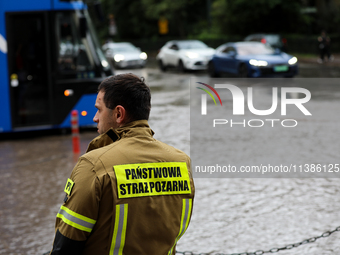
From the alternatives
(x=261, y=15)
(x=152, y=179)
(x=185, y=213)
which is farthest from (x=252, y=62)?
(x=261, y=15)

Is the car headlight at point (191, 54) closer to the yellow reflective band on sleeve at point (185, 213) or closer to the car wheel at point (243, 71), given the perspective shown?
the car wheel at point (243, 71)

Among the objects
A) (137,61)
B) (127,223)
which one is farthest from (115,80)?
(137,61)

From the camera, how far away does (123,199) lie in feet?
7.69

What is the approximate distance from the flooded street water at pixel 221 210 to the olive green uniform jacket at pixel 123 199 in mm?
2826

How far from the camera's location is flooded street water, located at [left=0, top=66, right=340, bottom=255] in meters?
5.39

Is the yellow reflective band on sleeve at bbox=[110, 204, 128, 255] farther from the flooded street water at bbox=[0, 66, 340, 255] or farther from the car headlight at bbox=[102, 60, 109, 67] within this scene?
the car headlight at bbox=[102, 60, 109, 67]

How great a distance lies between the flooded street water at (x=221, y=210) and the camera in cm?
539

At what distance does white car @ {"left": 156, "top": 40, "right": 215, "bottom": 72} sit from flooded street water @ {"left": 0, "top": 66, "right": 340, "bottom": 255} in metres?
17.9

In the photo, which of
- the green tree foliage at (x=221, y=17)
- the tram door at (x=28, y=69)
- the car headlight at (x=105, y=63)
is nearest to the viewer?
the tram door at (x=28, y=69)

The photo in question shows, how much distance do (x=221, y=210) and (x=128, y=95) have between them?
417 cm

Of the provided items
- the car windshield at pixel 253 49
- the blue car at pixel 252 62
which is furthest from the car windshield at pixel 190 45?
the car windshield at pixel 253 49

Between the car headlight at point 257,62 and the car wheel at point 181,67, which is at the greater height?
the car headlight at point 257,62

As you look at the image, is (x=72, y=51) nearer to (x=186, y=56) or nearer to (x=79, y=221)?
(x=79, y=221)

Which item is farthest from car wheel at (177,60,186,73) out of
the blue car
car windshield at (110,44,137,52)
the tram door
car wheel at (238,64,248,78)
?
the tram door
